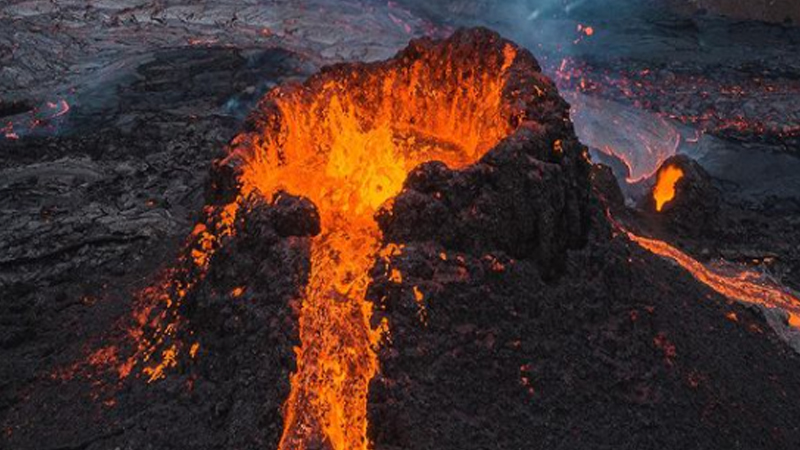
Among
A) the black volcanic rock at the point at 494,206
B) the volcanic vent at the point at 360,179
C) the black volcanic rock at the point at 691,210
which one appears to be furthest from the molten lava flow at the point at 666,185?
the black volcanic rock at the point at 494,206

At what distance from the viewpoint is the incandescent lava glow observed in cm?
300

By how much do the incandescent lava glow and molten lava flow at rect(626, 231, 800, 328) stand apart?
2.00 meters

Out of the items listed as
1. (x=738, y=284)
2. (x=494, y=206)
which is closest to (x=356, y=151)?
(x=494, y=206)

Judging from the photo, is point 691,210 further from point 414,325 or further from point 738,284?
point 414,325

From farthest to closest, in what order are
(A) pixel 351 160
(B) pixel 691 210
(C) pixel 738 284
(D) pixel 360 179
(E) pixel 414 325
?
1. (B) pixel 691 210
2. (C) pixel 738 284
3. (A) pixel 351 160
4. (D) pixel 360 179
5. (E) pixel 414 325

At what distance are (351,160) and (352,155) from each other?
0.17 feet

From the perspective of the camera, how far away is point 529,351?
131 inches

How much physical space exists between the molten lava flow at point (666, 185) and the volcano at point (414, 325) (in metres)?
3.11

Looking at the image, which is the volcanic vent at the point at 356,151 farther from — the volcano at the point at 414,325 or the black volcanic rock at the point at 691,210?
the black volcanic rock at the point at 691,210

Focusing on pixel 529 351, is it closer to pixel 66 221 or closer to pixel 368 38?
pixel 66 221

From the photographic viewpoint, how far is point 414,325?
3.17 metres

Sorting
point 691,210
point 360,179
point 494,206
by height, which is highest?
point 494,206

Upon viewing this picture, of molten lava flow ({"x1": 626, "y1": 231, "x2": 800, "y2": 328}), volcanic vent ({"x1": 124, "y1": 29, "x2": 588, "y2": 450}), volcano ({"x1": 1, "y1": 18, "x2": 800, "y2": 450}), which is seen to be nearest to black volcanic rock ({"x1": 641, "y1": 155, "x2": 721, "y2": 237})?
molten lava flow ({"x1": 626, "y1": 231, "x2": 800, "y2": 328})

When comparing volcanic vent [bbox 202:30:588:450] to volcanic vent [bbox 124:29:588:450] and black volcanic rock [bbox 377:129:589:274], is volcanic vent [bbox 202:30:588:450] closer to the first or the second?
volcanic vent [bbox 124:29:588:450]
